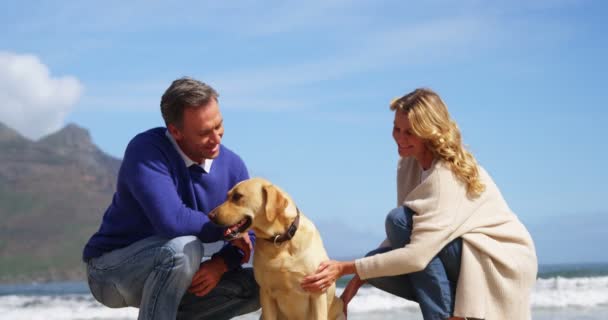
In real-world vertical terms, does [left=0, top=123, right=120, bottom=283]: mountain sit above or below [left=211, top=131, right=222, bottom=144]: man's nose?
below

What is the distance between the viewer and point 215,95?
13.1 ft

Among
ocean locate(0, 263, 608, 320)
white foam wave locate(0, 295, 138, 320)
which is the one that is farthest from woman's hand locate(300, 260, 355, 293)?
white foam wave locate(0, 295, 138, 320)

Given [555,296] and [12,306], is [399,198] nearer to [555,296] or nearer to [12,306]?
[555,296]

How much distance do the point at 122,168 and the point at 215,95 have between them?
0.64 m

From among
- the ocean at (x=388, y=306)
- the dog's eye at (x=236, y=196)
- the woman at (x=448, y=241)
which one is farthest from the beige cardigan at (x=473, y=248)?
the ocean at (x=388, y=306)

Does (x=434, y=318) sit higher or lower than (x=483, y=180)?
lower

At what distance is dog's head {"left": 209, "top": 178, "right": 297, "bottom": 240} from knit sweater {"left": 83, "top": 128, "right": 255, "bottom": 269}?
136 millimetres

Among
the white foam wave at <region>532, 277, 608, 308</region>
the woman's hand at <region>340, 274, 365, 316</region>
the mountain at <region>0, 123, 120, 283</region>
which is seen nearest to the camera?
the woman's hand at <region>340, 274, 365, 316</region>

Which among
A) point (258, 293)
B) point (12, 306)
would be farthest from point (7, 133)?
point (258, 293)

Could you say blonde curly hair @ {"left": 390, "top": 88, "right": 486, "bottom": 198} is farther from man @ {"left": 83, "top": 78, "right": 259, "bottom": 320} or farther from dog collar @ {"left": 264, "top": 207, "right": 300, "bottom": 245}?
man @ {"left": 83, "top": 78, "right": 259, "bottom": 320}

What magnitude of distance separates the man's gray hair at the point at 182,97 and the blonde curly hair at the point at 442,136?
1.08m

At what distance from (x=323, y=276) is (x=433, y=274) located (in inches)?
22.9

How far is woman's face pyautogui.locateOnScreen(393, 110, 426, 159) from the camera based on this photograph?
397cm

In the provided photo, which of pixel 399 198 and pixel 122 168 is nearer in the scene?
pixel 122 168
